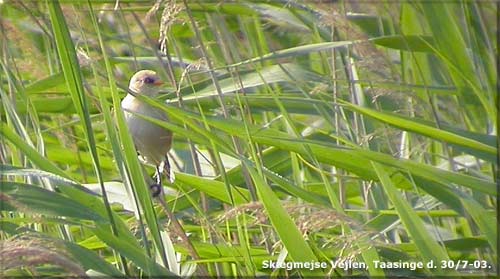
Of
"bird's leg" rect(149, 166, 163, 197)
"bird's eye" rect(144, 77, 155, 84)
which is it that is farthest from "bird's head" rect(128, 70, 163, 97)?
"bird's leg" rect(149, 166, 163, 197)

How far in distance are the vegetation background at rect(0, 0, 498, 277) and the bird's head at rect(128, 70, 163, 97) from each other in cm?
11

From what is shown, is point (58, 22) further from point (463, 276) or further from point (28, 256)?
point (463, 276)

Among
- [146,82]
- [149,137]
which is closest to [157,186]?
[149,137]

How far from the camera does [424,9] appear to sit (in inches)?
79.2

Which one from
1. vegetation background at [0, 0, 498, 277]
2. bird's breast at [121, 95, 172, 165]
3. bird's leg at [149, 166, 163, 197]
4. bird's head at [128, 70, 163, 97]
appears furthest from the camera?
bird's head at [128, 70, 163, 97]

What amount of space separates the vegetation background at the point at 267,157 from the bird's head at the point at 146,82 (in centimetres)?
11

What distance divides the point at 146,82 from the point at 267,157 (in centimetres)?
42

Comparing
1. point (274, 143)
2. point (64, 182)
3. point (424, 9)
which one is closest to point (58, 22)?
point (64, 182)

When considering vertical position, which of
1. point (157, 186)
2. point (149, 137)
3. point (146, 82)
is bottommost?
point (157, 186)

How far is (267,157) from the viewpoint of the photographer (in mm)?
2322

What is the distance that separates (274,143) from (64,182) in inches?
15.5

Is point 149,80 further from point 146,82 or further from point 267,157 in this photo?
point 267,157

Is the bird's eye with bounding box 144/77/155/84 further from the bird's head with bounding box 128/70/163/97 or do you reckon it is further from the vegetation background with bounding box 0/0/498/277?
the vegetation background with bounding box 0/0/498/277

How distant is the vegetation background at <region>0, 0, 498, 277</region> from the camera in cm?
174
